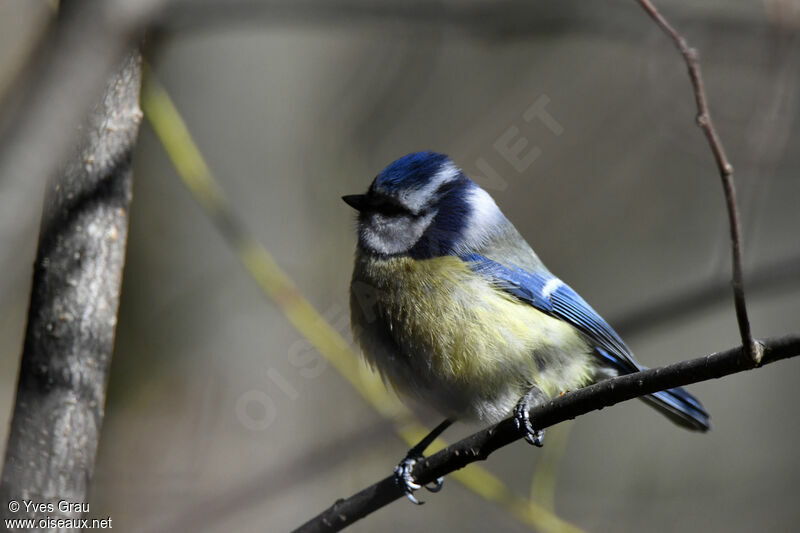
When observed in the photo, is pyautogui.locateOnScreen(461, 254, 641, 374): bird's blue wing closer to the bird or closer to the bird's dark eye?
the bird

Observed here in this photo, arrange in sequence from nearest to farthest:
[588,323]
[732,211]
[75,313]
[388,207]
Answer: [732,211] → [75,313] → [588,323] → [388,207]

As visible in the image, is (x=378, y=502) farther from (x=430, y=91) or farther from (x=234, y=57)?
(x=430, y=91)

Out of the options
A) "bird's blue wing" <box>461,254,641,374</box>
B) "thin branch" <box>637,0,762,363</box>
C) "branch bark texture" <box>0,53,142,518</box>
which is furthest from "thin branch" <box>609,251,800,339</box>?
"branch bark texture" <box>0,53,142,518</box>

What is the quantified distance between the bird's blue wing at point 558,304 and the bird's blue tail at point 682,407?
0.40 ft

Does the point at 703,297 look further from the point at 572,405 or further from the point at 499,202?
the point at 499,202

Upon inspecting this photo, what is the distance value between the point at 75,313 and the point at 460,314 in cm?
103

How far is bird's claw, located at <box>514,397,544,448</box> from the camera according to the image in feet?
6.10

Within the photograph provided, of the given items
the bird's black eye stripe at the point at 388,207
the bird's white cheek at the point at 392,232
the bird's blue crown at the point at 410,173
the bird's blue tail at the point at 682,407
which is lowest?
the bird's blue tail at the point at 682,407

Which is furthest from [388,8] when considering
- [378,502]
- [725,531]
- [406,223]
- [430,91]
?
[725,531]

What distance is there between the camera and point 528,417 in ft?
5.72

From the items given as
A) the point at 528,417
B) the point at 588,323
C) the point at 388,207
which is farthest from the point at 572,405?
the point at 388,207

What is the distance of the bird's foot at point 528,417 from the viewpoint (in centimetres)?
187

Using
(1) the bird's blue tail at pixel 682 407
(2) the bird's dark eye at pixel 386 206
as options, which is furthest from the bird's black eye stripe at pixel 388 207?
(1) the bird's blue tail at pixel 682 407

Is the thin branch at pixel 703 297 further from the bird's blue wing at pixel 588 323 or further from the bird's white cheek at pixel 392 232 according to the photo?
the bird's white cheek at pixel 392 232
